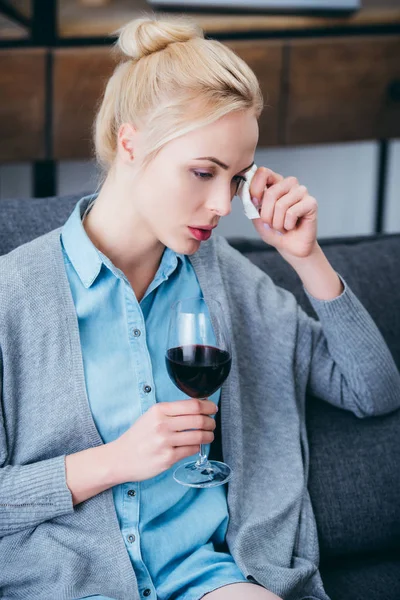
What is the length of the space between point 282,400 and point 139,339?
34 cm

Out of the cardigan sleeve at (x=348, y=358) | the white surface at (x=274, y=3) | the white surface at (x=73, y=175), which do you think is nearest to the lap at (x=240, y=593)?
the cardigan sleeve at (x=348, y=358)

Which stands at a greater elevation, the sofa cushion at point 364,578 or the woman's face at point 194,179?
the woman's face at point 194,179

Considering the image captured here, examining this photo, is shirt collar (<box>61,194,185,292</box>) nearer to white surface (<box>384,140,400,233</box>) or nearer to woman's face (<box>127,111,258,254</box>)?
woman's face (<box>127,111,258,254</box>)

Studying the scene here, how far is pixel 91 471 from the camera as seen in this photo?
1.24 metres

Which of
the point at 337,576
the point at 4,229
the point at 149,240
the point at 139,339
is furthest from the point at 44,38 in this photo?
the point at 337,576

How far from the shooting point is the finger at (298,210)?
56.3 inches

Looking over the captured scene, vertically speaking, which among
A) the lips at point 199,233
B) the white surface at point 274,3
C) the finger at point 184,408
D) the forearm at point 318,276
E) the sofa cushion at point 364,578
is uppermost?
the white surface at point 274,3

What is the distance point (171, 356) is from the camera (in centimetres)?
120

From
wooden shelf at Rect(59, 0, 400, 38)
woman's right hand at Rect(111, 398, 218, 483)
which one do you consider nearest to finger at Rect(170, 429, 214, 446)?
woman's right hand at Rect(111, 398, 218, 483)

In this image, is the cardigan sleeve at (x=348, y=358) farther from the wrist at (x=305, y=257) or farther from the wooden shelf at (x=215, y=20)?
the wooden shelf at (x=215, y=20)

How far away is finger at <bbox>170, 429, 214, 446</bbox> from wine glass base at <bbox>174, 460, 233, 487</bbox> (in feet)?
0.24

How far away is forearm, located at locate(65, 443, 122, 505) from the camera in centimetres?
123

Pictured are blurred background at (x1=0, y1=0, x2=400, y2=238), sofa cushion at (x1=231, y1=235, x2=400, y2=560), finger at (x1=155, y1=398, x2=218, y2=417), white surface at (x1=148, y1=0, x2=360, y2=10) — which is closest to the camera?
finger at (x1=155, y1=398, x2=218, y2=417)

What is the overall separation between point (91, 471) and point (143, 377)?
7.1 inches
